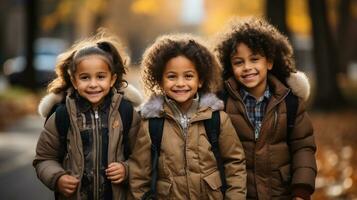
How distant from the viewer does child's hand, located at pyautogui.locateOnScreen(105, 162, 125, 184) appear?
4.05 metres

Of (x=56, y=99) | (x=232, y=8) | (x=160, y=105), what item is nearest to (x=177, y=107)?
(x=160, y=105)

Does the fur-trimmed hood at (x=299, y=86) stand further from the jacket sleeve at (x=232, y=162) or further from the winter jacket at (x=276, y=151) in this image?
the jacket sleeve at (x=232, y=162)

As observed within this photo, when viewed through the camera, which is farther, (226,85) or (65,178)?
(226,85)

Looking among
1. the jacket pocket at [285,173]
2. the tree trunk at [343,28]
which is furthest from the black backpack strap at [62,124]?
the tree trunk at [343,28]

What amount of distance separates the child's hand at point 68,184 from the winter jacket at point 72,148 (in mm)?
29

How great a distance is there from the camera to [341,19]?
27.6 meters

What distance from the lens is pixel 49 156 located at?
4.15m

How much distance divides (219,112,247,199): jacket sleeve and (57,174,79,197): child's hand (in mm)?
966

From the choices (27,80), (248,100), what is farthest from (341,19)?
(248,100)

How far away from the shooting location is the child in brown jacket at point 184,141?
13.3 ft

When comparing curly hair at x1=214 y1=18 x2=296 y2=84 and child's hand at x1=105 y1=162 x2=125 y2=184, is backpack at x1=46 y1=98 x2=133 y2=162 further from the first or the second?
curly hair at x1=214 y1=18 x2=296 y2=84

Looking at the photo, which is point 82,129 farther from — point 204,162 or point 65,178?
point 204,162

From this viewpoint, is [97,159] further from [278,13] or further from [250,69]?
[278,13]

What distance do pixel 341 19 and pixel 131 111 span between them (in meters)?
24.8
